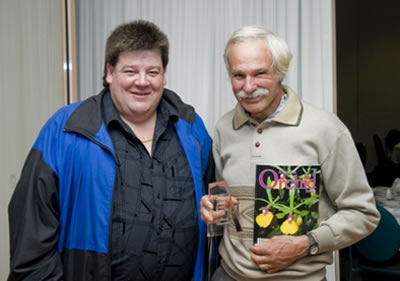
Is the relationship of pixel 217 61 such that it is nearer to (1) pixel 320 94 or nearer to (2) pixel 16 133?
(1) pixel 320 94

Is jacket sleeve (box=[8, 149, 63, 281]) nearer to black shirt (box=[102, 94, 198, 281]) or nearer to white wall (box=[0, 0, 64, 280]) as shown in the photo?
black shirt (box=[102, 94, 198, 281])

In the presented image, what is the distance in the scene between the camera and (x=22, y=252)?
58.1 inches

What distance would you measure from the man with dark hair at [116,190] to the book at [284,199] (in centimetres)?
28

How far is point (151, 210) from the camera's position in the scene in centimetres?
158

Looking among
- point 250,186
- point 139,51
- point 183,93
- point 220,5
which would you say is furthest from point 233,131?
point 220,5

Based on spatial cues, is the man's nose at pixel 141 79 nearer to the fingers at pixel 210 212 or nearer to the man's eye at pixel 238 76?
the man's eye at pixel 238 76

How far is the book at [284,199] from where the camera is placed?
4.87 feet

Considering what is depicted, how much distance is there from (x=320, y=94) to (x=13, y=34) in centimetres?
147

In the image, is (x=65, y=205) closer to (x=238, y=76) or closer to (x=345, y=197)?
(x=238, y=76)

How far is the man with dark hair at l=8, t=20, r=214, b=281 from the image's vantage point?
150 centimetres

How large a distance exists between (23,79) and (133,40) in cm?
69

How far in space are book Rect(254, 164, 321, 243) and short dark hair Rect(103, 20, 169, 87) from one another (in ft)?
2.00

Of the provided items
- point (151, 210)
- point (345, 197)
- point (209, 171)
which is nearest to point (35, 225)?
point (151, 210)

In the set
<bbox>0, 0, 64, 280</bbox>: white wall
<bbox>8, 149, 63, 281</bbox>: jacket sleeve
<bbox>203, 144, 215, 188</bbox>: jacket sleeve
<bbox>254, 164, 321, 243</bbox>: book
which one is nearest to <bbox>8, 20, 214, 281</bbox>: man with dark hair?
<bbox>8, 149, 63, 281</bbox>: jacket sleeve
